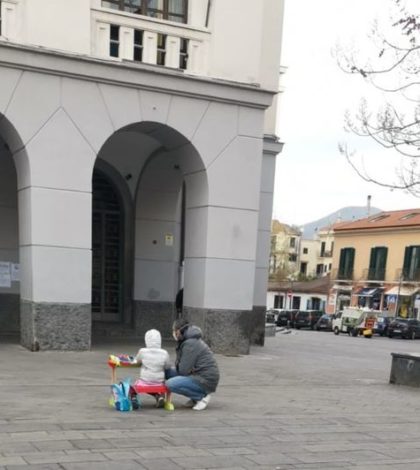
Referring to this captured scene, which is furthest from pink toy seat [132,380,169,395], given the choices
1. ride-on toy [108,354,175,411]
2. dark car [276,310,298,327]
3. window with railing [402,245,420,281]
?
window with railing [402,245,420,281]

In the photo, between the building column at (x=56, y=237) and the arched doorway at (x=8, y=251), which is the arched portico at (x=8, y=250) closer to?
the arched doorway at (x=8, y=251)

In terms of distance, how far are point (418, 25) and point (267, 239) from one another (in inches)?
373

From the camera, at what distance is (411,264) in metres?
48.5

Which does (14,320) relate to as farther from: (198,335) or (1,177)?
(198,335)

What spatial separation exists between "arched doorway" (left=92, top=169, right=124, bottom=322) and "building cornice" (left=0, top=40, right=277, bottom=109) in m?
4.40

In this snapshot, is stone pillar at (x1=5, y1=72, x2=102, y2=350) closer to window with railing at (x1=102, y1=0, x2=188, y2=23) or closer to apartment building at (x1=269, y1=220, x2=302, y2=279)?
window with railing at (x1=102, y1=0, x2=188, y2=23)

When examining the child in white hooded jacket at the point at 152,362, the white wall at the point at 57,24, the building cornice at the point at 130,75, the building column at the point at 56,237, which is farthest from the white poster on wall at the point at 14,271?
the child in white hooded jacket at the point at 152,362

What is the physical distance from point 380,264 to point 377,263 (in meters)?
0.41

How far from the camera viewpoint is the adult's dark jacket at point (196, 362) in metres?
7.37

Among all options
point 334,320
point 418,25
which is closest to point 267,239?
point 418,25

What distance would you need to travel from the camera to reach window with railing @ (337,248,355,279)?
5550 cm

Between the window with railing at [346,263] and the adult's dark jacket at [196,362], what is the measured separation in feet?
163

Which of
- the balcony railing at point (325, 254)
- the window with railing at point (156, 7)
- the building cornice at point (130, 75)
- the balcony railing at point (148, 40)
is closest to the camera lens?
the building cornice at point (130, 75)

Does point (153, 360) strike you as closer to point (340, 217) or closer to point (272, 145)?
point (272, 145)
